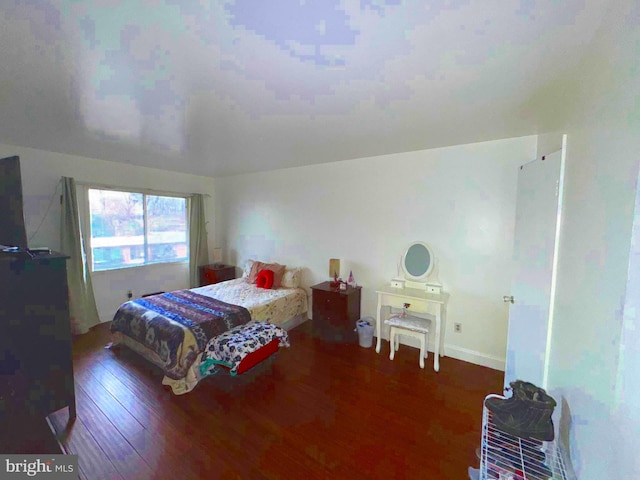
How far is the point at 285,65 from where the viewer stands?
1405 mm

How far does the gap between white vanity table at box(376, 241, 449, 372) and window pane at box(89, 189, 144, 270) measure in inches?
152

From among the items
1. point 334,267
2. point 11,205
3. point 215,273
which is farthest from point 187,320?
point 215,273

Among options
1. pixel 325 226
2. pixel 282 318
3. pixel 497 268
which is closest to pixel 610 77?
pixel 497 268

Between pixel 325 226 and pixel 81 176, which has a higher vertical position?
pixel 81 176

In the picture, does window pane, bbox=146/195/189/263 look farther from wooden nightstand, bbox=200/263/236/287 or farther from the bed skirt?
the bed skirt

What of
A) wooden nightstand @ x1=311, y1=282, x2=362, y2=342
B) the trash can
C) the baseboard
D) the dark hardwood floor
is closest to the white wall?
the dark hardwood floor

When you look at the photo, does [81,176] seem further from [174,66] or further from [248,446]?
[248,446]

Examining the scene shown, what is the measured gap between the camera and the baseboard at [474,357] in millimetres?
2684

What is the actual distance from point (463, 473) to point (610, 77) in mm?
2139

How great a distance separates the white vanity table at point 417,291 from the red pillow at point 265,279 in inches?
63.4

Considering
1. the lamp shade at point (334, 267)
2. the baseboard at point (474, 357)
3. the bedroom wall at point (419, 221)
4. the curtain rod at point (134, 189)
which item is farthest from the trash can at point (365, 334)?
the curtain rod at point (134, 189)

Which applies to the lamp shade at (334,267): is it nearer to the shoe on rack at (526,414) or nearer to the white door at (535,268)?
the white door at (535,268)

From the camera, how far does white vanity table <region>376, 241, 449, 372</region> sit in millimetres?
2756

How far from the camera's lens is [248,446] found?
1729 mm
